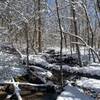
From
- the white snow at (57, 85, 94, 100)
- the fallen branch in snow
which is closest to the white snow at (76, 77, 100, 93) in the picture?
the white snow at (57, 85, 94, 100)

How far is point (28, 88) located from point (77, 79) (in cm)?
387

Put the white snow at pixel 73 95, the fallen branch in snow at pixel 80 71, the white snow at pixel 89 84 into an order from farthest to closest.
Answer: the fallen branch in snow at pixel 80 71 → the white snow at pixel 89 84 → the white snow at pixel 73 95

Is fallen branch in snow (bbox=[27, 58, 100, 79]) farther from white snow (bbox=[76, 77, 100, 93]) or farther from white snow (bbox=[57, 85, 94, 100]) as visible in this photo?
white snow (bbox=[57, 85, 94, 100])

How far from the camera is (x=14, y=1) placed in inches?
866

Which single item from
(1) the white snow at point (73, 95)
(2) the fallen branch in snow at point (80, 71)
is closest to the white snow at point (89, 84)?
(1) the white snow at point (73, 95)

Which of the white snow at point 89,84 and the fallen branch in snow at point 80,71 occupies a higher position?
the fallen branch in snow at point 80,71

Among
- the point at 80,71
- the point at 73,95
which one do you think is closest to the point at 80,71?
the point at 80,71

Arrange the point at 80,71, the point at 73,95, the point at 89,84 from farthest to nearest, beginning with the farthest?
the point at 80,71 < the point at 89,84 < the point at 73,95

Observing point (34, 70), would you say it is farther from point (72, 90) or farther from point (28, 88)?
point (72, 90)

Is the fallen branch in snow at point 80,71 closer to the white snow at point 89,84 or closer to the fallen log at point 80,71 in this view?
the fallen log at point 80,71

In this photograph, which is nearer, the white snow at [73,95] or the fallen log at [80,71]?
the white snow at [73,95]

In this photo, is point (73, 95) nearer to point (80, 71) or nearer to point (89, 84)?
point (89, 84)

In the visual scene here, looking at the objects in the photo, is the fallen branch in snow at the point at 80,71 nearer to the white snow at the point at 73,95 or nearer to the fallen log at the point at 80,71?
the fallen log at the point at 80,71

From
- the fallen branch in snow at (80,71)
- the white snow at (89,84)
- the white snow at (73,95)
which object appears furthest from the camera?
the fallen branch in snow at (80,71)
